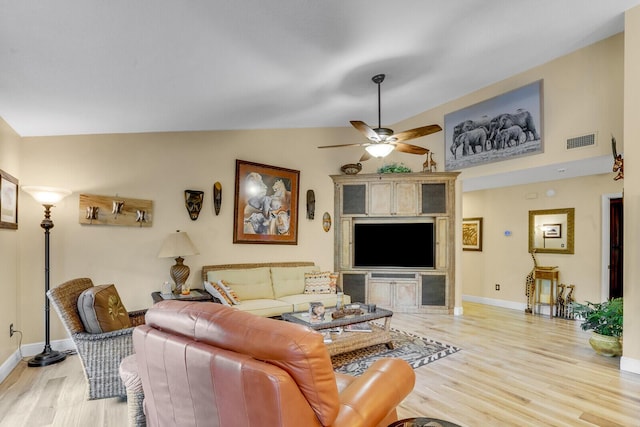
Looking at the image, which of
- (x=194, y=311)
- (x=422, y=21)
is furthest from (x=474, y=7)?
(x=194, y=311)

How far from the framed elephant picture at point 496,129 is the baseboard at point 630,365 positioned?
239 cm

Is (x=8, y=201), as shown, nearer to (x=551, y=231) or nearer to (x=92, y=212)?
(x=92, y=212)

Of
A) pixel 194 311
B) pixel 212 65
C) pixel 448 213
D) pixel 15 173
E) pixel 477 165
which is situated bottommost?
pixel 194 311

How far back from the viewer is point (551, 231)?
5816 millimetres

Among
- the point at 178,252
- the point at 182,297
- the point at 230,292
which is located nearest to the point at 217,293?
the point at 230,292

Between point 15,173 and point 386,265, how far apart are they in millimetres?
4957

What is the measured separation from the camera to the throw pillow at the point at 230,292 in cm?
429

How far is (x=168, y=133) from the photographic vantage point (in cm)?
451

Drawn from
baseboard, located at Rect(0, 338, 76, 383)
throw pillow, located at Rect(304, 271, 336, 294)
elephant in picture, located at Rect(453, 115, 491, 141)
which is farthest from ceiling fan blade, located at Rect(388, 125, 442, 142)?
baseboard, located at Rect(0, 338, 76, 383)

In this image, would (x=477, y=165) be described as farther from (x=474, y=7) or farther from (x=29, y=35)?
(x=29, y=35)

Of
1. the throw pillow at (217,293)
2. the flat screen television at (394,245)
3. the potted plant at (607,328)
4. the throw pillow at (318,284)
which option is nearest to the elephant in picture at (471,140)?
the flat screen television at (394,245)

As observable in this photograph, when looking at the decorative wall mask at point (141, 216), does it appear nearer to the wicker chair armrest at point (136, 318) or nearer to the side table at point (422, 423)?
the wicker chair armrest at point (136, 318)

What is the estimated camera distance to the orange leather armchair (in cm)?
115

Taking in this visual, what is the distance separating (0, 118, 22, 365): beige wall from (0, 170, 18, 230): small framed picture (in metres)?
0.07
